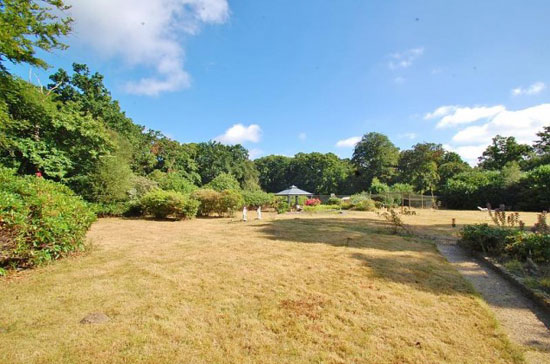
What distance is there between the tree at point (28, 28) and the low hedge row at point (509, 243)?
13.0 m

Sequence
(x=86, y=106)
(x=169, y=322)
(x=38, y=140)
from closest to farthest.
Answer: (x=169, y=322) → (x=38, y=140) → (x=86, y=106)

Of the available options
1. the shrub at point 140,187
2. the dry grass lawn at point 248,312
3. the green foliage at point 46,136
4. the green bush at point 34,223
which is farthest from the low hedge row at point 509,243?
the shrub at point 140,187

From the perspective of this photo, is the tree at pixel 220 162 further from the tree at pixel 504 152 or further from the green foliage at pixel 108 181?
the tree at pixel 504 152

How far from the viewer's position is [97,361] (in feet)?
7.47

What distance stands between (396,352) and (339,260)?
10.4ft

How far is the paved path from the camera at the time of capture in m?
2.62

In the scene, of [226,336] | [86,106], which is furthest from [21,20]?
[86,106]

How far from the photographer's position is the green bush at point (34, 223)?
13.5 feet

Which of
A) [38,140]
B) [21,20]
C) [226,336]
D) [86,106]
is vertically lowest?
[226,336]

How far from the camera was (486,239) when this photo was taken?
21.0ft

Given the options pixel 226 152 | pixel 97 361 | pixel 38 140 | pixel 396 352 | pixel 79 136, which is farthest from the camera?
pixel 226 152

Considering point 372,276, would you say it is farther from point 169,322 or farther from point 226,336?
point 169,322

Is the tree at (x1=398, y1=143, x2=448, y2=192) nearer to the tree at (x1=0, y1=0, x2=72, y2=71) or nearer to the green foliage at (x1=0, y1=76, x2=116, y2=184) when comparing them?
the green foliage at (x1=0, y1=76, x2=116, y2=184)

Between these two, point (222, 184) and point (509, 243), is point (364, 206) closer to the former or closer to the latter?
point (222, 184)
